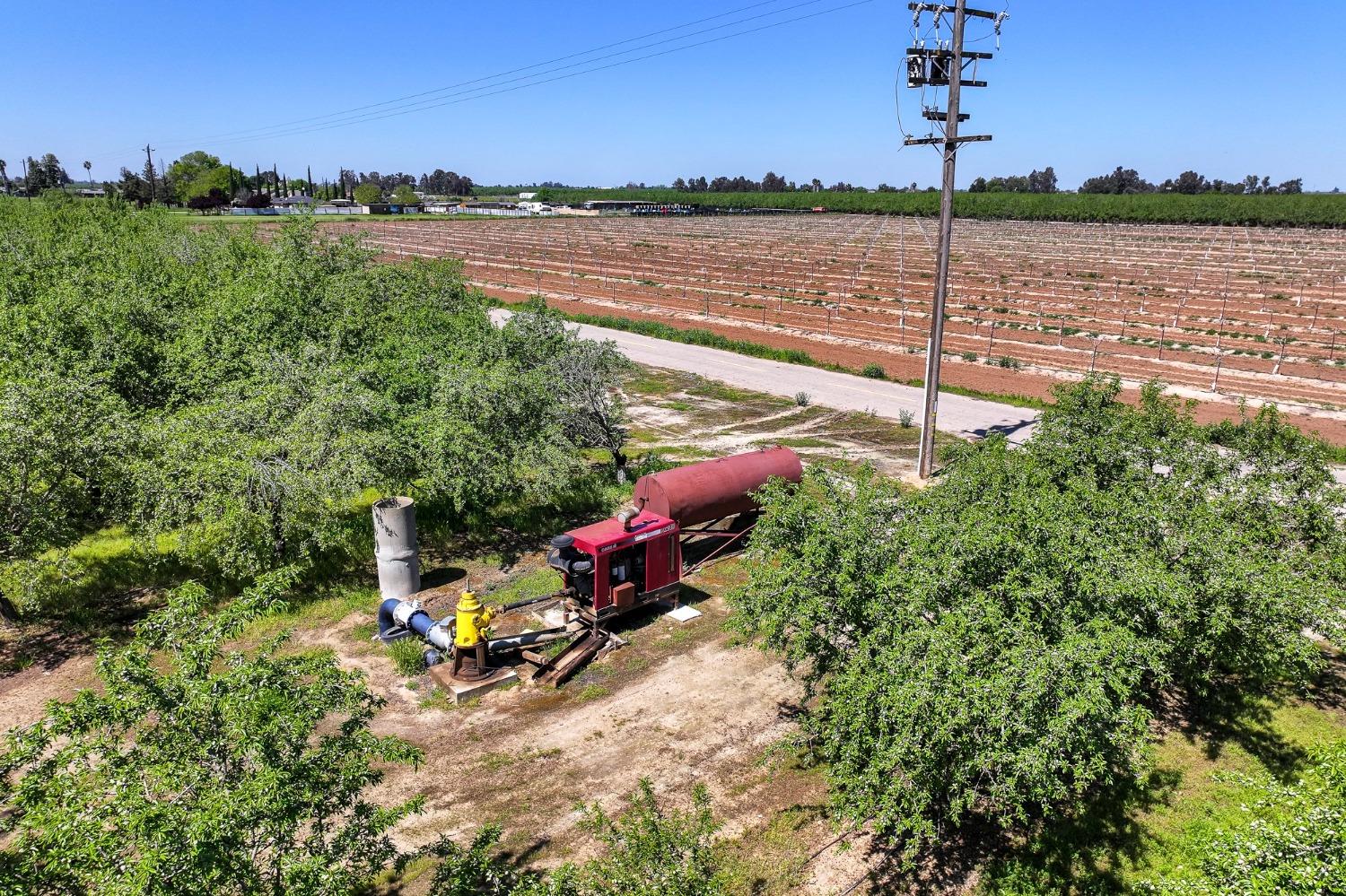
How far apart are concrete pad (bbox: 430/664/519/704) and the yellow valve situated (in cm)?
74

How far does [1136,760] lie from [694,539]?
11.3 metres

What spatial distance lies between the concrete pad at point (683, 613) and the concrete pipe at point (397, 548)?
19.8 ft

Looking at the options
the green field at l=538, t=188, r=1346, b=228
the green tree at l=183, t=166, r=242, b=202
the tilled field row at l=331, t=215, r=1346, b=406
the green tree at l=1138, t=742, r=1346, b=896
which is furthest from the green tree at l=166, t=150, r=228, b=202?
the green tree at l=1138, t=742, r=1346, b=896

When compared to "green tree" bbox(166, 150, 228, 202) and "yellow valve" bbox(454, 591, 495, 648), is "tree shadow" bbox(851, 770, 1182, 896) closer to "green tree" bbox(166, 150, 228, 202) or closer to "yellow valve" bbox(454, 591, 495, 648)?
"yellow valve" bbox(454, 591, 495, 648)

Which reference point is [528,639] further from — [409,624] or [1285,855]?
[1285,855]

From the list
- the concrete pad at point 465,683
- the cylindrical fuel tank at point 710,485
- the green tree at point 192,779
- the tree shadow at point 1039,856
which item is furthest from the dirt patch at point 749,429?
the green tree at point 192,779

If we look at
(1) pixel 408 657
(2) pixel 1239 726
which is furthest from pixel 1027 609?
(1) pixel 408 657

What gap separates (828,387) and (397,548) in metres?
24.8

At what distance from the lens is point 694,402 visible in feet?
117

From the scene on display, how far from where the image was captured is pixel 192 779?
22.9 feet

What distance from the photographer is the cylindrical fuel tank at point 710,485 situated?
18.7 m

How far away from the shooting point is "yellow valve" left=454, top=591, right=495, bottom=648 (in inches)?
598

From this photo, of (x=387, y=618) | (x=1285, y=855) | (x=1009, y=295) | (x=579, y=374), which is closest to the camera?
(x=1285, y=855)

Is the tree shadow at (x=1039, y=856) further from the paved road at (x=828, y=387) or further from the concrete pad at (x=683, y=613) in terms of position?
the paved road at (x=828, y=387)
